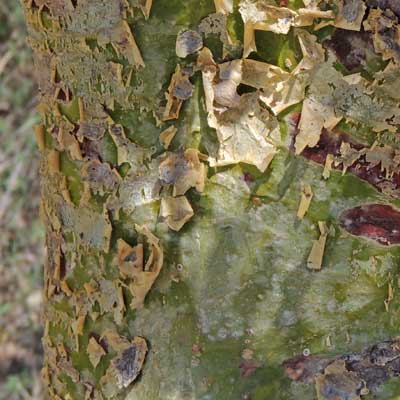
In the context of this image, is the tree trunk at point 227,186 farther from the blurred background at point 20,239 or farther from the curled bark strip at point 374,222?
the blurred background at point 20,239

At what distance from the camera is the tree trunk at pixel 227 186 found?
0.50 metres

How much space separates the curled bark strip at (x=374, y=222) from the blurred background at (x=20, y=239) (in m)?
1.95

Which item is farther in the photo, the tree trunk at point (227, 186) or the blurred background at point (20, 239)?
the blurred background at point (20, 239)

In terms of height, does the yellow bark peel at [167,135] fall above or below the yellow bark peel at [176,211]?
above

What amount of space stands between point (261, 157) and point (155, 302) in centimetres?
16

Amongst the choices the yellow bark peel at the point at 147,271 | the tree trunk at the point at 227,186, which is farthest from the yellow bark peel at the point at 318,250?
the yellow bark peel at the point at 147,271

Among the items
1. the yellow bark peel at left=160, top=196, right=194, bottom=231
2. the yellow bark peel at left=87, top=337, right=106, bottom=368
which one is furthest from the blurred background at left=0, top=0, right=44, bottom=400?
the yellow bark peel at left=160, top=196, right=194, bottom=231

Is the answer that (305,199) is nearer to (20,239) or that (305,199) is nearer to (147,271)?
(147,271)

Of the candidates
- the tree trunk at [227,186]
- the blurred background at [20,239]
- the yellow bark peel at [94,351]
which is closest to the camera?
the tree trunk at [227,186]

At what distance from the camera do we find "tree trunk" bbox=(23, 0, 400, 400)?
1.64 feet

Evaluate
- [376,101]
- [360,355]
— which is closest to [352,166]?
[376,101]

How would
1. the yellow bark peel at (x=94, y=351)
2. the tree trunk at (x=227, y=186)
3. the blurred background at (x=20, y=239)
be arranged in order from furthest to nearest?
the blurred background at (x=20, y=239) < the yellow bark peel at (x=94, y=351) < the tree trunk at (x=227, y=186)

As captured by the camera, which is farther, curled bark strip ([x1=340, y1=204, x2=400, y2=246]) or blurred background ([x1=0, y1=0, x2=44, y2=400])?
blurred background ([x1=0, y1=0, x2=44, y2=400])

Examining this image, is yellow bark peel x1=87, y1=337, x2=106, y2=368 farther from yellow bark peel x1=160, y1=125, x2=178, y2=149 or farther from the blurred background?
the blurred background
